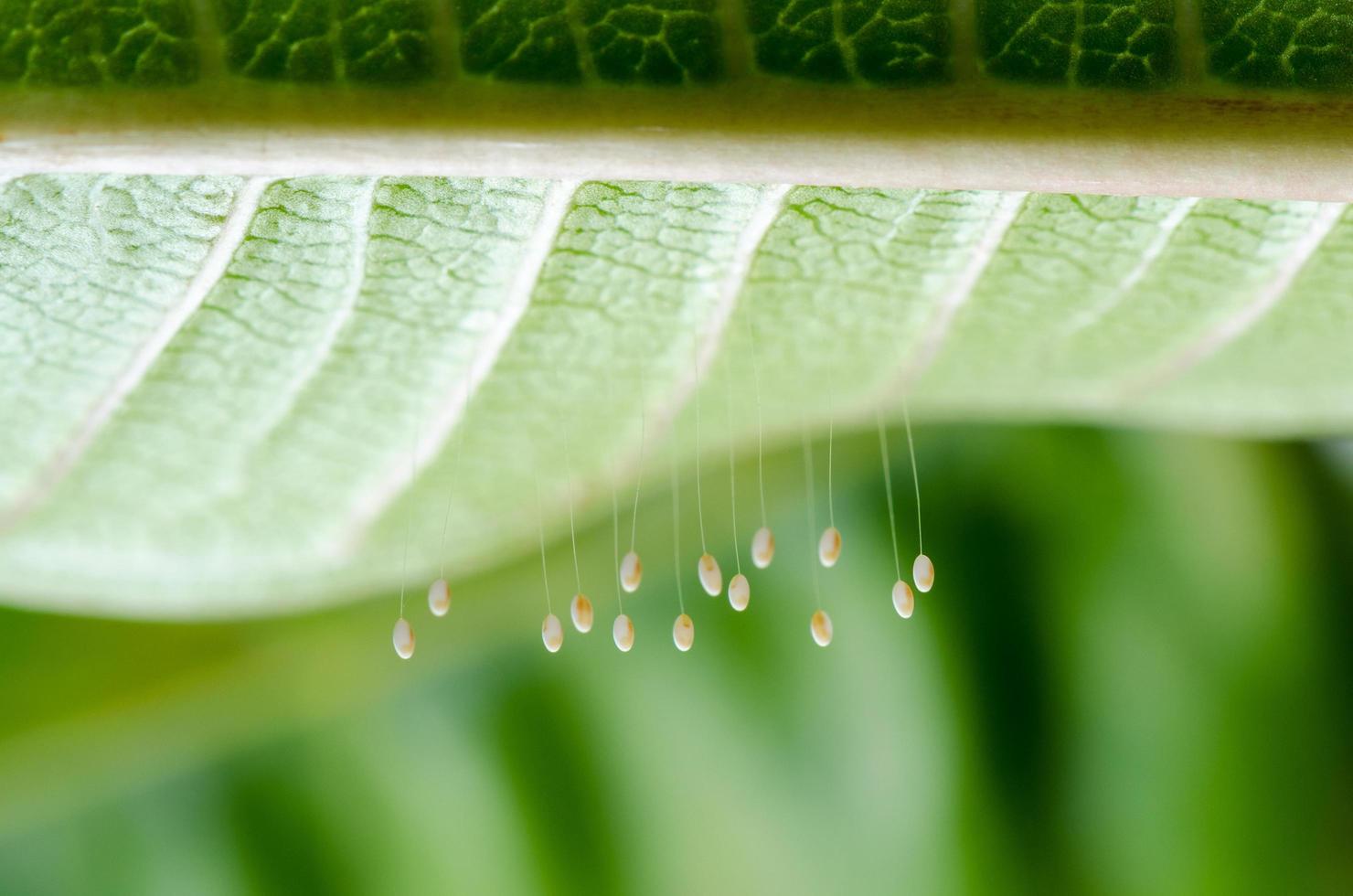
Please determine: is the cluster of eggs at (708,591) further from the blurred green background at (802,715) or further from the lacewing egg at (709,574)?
the blurred green background at (802,715)

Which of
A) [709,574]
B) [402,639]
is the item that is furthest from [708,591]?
[402,639]

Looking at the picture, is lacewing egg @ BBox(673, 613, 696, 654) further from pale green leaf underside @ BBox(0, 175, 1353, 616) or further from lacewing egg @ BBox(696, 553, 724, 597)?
pale green leaf underside @ BBox(0, 175, 1353, 616)

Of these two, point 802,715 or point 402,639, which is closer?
point 402,639

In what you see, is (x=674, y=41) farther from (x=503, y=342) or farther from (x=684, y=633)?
(x=684, y=633)

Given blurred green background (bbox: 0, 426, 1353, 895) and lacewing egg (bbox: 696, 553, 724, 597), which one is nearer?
lacewing egg (bbox: 696, 553, 724, 597)

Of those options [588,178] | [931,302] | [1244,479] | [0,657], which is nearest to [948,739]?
[1244,479]

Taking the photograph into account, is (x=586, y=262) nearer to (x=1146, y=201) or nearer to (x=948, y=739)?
(x=1146, y=201)

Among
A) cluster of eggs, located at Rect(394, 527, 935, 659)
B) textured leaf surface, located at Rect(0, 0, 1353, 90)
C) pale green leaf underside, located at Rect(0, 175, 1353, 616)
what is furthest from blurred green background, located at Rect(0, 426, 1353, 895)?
textured leaf surface, located at Rect(0, 0, 1353, 90)
